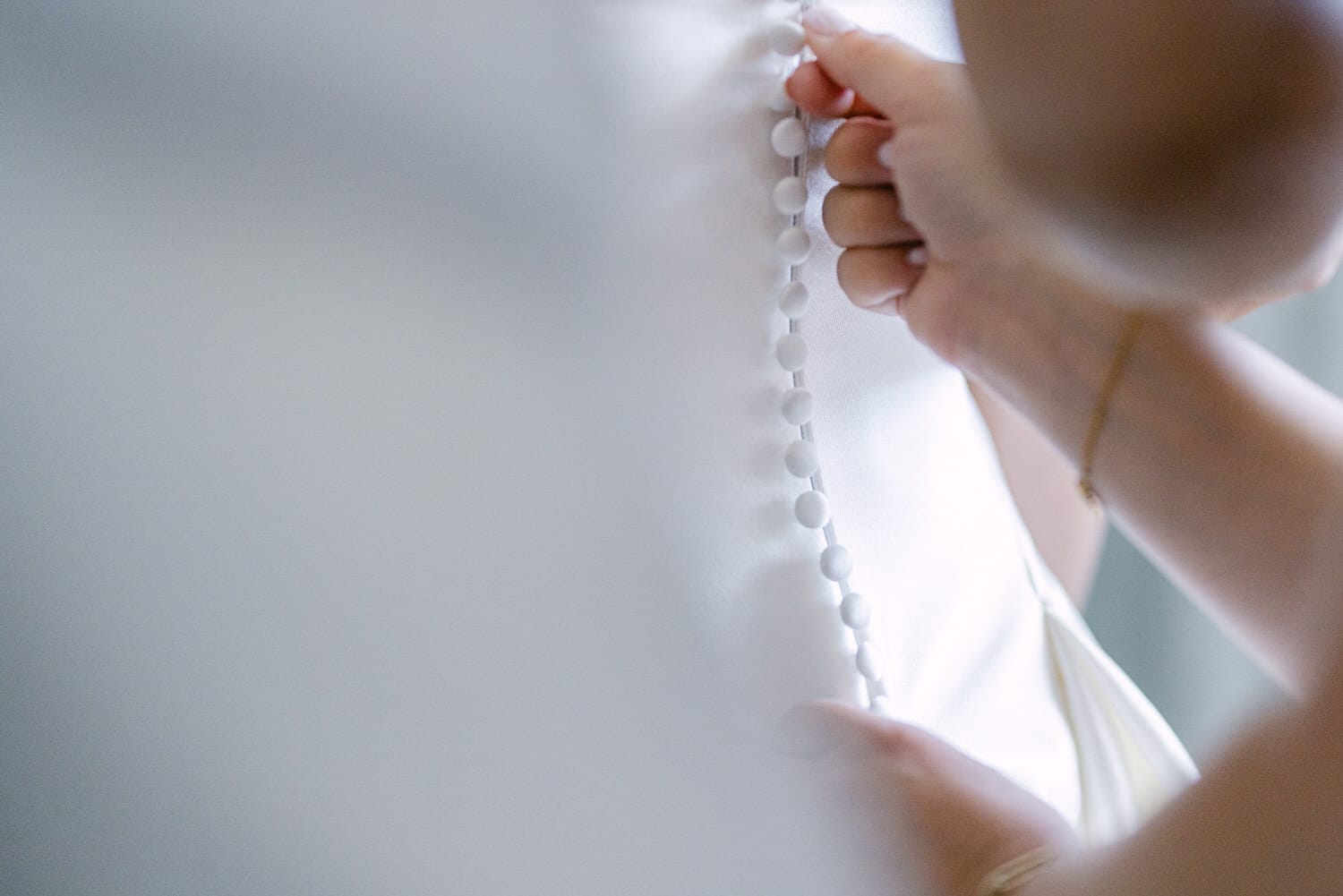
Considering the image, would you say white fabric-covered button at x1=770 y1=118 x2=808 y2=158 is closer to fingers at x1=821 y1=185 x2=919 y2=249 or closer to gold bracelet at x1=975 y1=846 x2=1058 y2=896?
fingers at x1=821 y1=185 x2=919 y2=249

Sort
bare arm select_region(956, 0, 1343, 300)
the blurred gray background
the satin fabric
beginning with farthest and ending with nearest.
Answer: the blurred gray background, the satin fabric, bare arm select_region(956, 0, 1343, 300)

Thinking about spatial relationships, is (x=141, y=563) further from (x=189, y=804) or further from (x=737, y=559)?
(x=737, y=559)

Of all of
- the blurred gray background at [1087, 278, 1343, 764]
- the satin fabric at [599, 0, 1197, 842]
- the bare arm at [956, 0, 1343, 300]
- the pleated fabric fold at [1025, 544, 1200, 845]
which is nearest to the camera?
the bare arm at [956, 0, 1343, 300]

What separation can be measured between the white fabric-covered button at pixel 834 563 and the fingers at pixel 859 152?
0.53 ft

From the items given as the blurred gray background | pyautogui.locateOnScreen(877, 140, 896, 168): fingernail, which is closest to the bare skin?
pyautogui.locateOnScreen(877, 140, 896, 168): fingernail

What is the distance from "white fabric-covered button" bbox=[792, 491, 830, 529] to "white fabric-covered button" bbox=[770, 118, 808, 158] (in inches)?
5.7

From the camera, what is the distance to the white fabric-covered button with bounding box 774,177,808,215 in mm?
490

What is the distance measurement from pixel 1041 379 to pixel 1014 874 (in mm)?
244

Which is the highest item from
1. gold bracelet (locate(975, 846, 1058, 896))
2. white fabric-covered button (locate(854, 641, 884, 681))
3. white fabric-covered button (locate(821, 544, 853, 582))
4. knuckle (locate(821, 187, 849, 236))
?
knuckle (locate(821, 187, 849, 236))

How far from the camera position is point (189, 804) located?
394 mm

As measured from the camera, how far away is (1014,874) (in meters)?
0.44

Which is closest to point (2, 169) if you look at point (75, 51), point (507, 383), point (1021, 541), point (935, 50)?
point (75, 51)

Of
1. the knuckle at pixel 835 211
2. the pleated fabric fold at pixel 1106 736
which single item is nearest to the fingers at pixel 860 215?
the knuckle at pixel 835 211

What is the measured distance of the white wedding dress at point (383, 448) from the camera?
375mm
